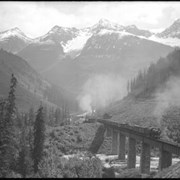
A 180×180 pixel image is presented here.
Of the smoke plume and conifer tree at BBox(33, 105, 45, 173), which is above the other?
the smoke plume

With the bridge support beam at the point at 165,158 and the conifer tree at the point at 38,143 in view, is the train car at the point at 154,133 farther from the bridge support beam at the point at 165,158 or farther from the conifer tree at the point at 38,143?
the conifer tree at the point at 38,143

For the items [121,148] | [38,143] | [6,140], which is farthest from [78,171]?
[121,148]

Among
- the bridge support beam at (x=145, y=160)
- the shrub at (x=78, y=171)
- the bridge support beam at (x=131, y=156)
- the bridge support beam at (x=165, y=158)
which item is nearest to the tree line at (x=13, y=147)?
the shrub at (x=78, y=171)

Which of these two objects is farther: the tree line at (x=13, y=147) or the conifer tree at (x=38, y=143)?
the conifer tree at (x=38, y=143)

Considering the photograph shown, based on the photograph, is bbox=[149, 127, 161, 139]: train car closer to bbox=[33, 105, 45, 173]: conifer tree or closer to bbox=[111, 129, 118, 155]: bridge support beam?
bbox=[33, 105, 45, 173]: conifer tree

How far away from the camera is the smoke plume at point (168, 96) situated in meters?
136

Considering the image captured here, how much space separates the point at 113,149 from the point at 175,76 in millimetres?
80548

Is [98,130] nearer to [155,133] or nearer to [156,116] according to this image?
[156,116]

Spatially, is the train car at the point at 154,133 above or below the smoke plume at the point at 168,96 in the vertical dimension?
below

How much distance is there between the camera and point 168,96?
153 metres

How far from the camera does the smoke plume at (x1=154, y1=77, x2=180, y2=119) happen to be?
136250mm

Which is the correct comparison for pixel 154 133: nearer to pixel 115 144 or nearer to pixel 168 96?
pixel 115 144

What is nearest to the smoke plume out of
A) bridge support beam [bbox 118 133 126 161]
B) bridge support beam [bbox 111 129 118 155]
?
bridge support beam [bbox 111 129 118 155]

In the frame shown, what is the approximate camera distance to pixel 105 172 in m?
57.1
